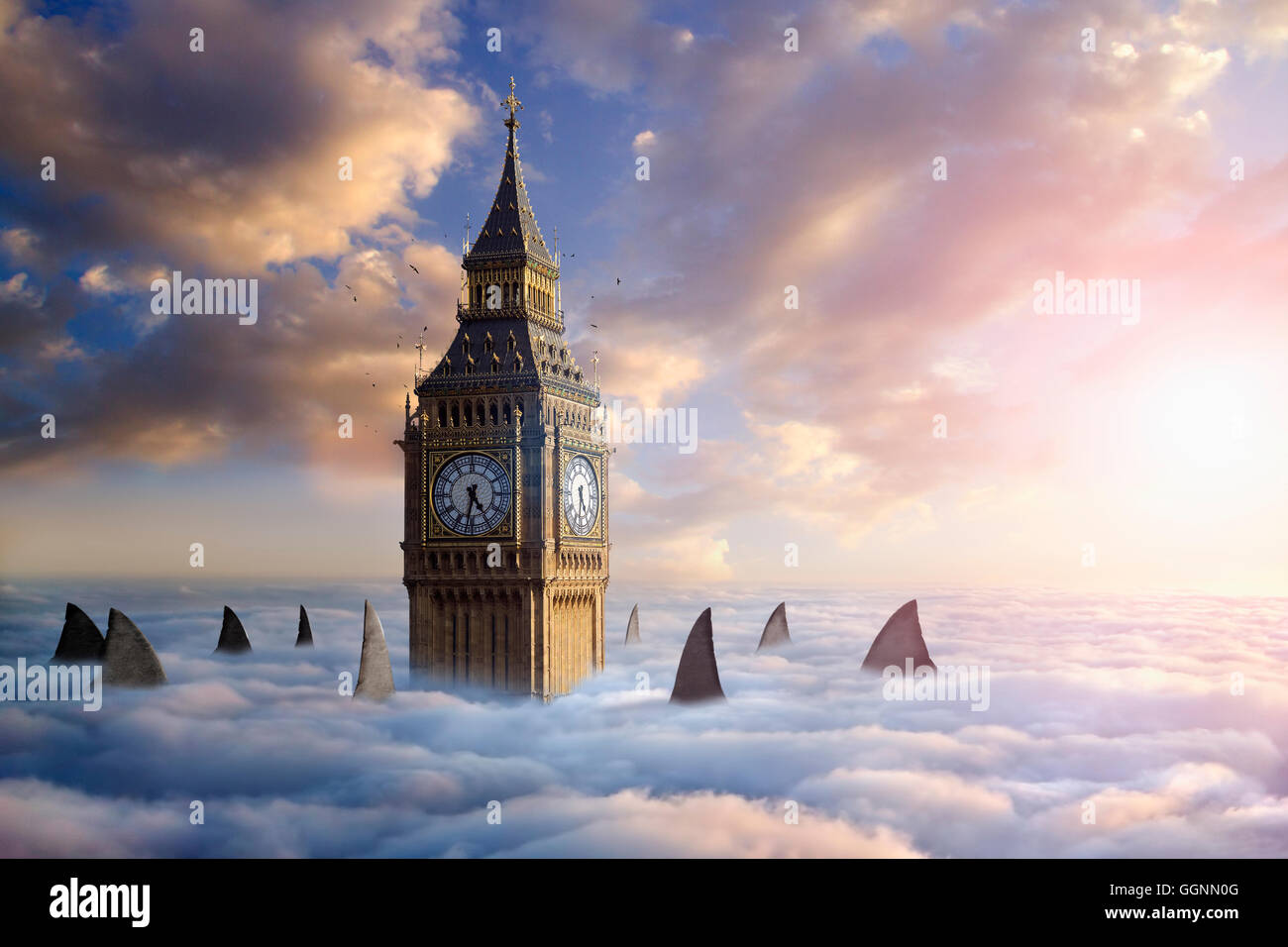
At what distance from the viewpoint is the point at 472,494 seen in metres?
71.1

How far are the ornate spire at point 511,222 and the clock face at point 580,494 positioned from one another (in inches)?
641

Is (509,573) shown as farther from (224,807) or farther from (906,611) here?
(906,611)

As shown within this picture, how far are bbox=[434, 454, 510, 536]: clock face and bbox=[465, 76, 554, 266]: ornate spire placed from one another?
632 inches

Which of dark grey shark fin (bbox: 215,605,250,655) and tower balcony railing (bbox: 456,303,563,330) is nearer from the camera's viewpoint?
tower balcony railing (bbox: 456,303,563,330)

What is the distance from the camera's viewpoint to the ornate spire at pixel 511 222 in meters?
74.9

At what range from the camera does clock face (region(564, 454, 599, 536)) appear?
72.5 meters

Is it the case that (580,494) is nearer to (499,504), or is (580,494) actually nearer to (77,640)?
(499,504)

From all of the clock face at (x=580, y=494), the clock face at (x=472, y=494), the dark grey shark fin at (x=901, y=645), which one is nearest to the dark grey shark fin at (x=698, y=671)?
the clock face at (x=580, y=494)

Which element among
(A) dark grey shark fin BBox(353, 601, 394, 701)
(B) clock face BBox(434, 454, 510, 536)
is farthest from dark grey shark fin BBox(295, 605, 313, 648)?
(B) clock face BBox(434, 454, 510, 536)

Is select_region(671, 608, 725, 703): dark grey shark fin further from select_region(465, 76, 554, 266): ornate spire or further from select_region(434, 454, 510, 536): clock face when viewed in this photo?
select_region(465, 76, 554, 266): ornate spire

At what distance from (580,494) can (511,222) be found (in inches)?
839

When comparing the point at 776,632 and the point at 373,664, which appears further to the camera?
the point at 776,632

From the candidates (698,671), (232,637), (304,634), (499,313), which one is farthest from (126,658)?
(698,671)

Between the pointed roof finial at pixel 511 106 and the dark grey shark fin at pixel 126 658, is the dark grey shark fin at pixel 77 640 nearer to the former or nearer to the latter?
the dark grey shark fin at pixel 126 658
